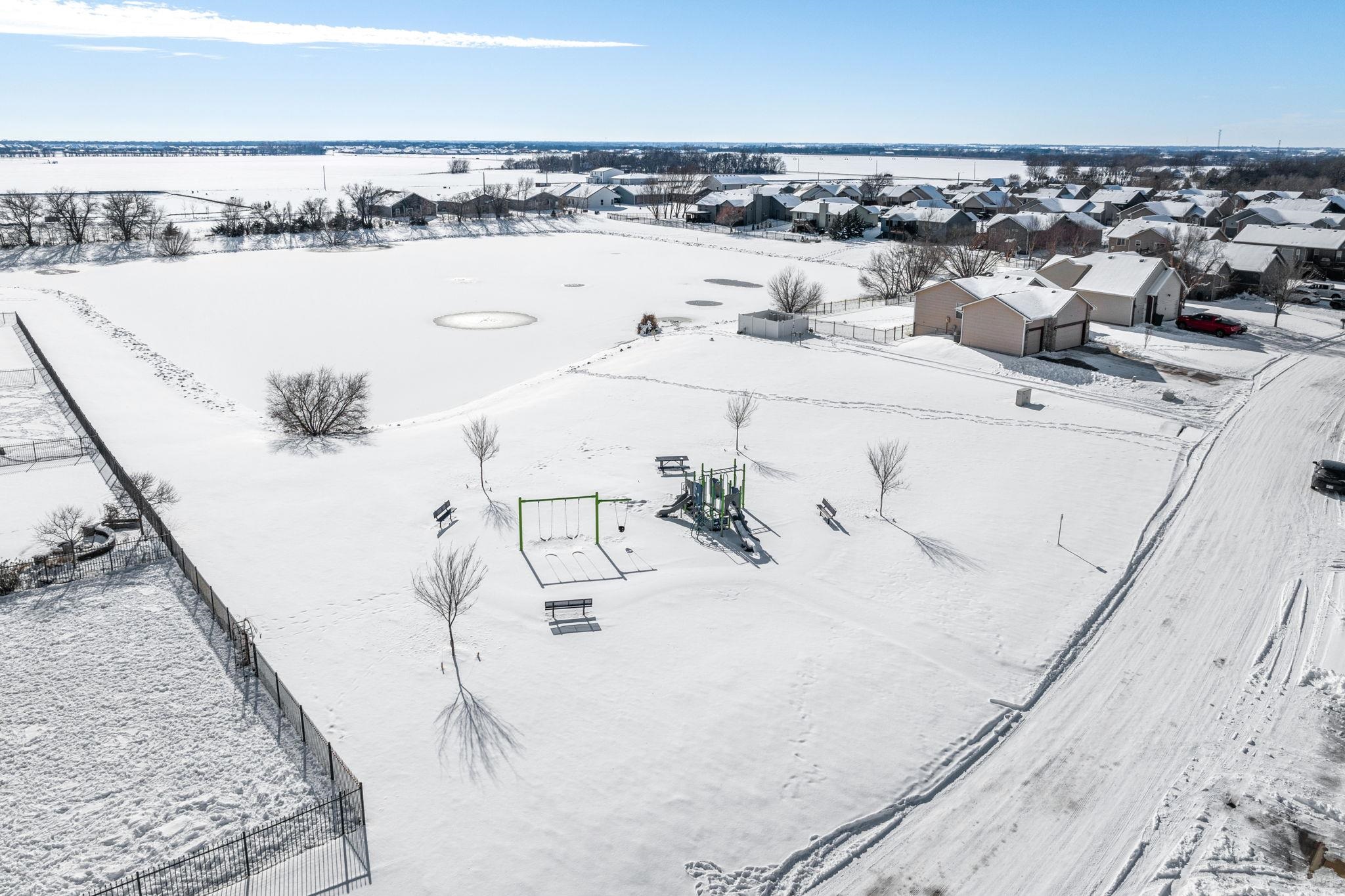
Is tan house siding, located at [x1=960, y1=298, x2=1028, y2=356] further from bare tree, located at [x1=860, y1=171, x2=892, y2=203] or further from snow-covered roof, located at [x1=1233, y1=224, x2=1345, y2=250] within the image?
bare tree, located at [x1=860, y1=171, x2=892, y2=203]

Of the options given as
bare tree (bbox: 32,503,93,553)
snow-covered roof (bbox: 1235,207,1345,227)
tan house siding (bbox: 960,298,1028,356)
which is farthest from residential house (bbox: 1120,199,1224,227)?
bare tree (bbox: 32,503,93,553)

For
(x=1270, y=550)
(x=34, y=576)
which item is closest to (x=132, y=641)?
(x=34, y=576)

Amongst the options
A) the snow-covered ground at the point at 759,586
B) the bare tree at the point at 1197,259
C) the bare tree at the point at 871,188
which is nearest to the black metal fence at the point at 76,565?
the snow-covered ground at the point at 759,586

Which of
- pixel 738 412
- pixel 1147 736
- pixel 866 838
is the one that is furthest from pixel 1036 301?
pixel 866 838

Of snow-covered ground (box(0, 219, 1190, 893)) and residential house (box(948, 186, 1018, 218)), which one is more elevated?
residential house (box(948, 186, 1018, 218))

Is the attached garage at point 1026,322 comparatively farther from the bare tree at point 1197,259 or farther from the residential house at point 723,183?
the residential house at point 723,183
